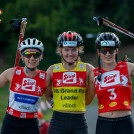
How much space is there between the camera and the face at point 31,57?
21.1 ft

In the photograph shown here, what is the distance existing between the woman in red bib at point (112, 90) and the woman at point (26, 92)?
1.01 meters

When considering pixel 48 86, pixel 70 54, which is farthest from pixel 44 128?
pixel 70 54

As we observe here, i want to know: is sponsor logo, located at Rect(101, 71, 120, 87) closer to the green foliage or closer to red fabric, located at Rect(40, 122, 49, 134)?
red fabric, located at Rect(40, 122, 49, 134)

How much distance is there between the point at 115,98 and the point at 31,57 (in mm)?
1578

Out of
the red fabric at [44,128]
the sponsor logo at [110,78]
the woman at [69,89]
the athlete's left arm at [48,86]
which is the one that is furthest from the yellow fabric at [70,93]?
the red fabric at [44,128]

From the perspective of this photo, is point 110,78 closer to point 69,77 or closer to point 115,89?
point 115,89

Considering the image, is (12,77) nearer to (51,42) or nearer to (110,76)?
(110,76)

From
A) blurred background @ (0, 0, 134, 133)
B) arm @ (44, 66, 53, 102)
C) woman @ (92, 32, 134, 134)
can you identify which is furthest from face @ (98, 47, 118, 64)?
blurred background @ (0, 0, 134, 133)

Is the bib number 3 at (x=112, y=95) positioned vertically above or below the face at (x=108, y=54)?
below

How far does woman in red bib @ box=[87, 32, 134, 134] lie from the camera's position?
19.0ft

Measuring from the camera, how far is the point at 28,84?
6.35 metres

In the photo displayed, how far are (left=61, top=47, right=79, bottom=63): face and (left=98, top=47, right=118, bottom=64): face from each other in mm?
517

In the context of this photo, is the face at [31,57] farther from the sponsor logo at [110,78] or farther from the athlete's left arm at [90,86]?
the sponsor logo at [110,78]

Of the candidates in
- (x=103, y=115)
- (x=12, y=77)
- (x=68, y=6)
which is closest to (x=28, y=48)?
(x=12, y=77)
